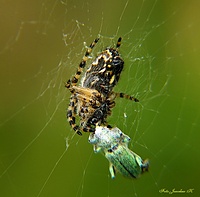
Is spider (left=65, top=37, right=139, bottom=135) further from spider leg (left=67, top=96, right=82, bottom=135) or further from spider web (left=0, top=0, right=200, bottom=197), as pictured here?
spider web (left=0, top=0, right=200, bottom=197)

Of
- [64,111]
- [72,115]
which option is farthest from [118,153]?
[64,111]

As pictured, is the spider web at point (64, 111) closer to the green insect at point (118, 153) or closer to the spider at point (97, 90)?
the spider at point (97, 90)

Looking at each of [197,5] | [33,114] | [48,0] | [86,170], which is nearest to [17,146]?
[33,114]

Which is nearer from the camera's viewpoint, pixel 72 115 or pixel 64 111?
pixel 72 115

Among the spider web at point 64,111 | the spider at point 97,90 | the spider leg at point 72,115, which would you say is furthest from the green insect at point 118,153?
the spider web at point 64,111

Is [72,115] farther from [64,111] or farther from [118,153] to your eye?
[118,153]

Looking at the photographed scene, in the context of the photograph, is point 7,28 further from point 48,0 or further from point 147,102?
point 147,102

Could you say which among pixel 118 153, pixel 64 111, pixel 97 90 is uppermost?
pixel 97 90
